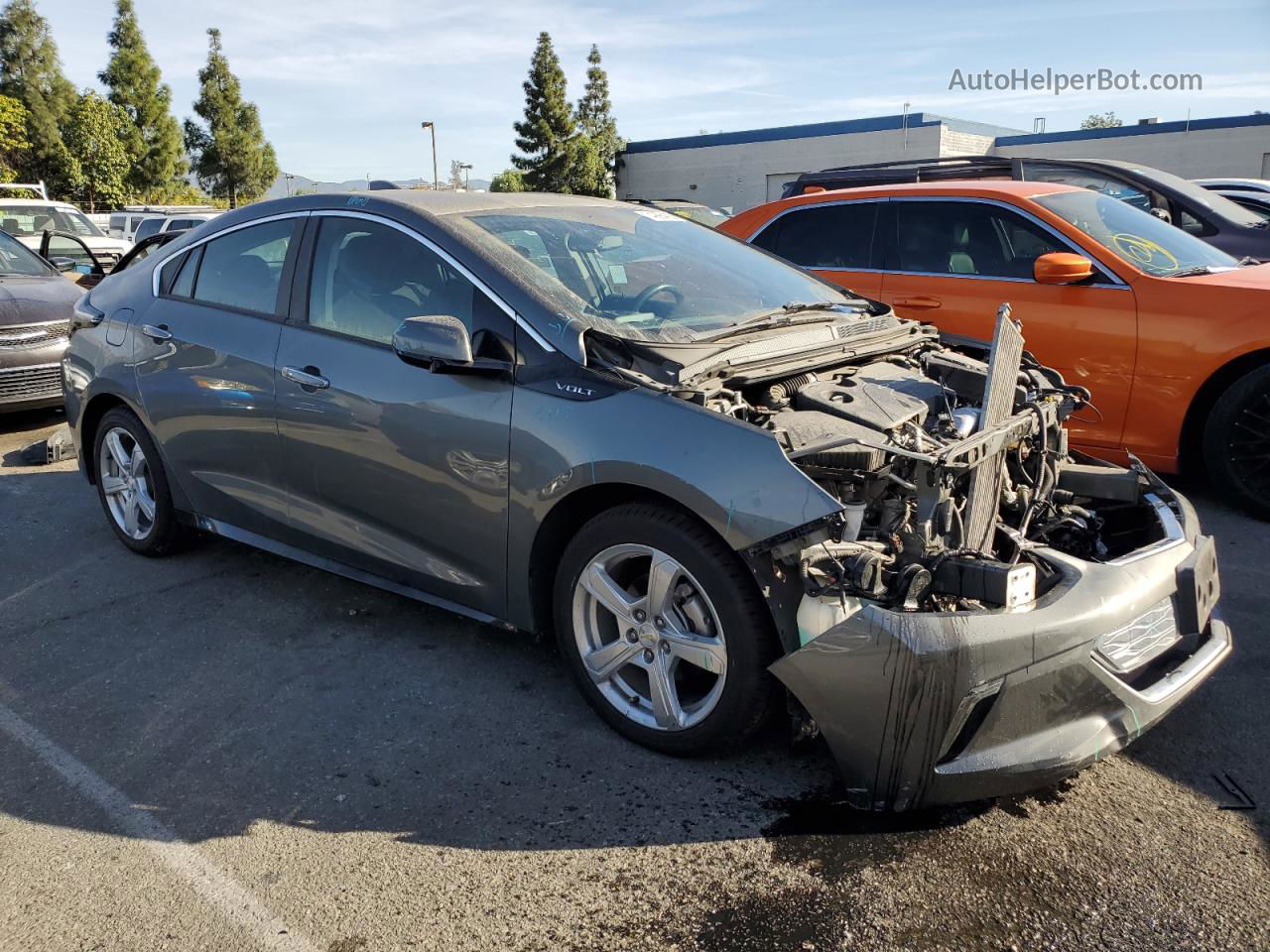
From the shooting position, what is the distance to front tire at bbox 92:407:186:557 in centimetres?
482

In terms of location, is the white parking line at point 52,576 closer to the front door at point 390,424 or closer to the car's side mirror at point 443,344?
the front door at point 390,424

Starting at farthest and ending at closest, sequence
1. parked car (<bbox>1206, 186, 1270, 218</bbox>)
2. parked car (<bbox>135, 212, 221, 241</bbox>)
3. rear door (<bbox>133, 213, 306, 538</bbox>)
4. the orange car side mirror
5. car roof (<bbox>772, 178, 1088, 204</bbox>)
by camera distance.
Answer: parked car (<bbox>135, 212, 221, 241</bbox>)
parked car (<bbox>1206, 186, 1270, 218</bbox>)
car roof (<bbox>772, 178, 1088, 204</bbox>)
the orange car side mirror
rear door (<bbox>133, 213, 306, 538</bbox>)

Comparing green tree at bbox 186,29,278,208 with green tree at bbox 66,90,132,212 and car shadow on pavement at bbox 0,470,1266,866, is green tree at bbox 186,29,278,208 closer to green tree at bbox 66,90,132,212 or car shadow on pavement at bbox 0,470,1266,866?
green tree at bbox 66,90,132,212

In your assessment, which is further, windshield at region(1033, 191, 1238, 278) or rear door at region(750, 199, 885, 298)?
rear door at region(750, 199, 885, 298)

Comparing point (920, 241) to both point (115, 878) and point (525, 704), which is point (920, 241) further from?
point (115, 878)

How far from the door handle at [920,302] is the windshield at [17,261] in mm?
7402

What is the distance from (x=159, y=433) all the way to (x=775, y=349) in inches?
116

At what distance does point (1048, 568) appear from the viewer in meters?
2.90

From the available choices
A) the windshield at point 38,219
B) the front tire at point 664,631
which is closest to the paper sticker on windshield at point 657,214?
the front tire at point 664,631

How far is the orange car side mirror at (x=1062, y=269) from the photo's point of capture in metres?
5.39

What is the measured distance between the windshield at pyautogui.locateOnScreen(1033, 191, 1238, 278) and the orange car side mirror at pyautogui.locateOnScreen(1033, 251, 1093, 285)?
34 centimetres

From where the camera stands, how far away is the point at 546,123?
164 feet

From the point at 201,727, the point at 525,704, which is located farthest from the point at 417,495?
the point at 201,727

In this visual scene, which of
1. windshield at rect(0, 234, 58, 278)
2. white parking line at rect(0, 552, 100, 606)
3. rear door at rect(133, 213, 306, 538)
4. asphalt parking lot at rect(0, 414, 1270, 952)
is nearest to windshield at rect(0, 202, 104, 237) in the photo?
windshield at rect(0, 234, 58, 278)
